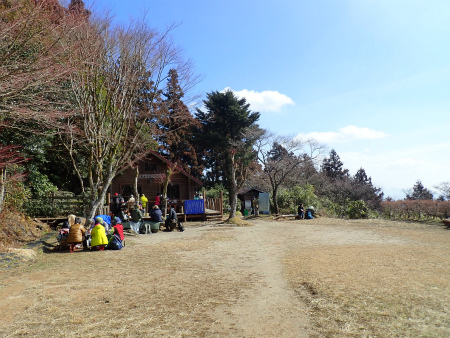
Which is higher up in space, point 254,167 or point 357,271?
point 254,167

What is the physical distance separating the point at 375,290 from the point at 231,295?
7.90 feet

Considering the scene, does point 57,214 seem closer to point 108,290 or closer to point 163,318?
point 108,290

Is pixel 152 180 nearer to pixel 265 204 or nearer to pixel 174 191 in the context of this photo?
pixel 174 191

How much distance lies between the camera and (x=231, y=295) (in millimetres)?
5586

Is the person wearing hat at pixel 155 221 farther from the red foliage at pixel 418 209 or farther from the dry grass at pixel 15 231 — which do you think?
the red foliage at pixel 418 209

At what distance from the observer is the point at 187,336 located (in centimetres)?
394

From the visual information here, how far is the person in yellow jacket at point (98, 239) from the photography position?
34.1 ft

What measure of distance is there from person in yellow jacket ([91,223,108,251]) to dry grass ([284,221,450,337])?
5.76m

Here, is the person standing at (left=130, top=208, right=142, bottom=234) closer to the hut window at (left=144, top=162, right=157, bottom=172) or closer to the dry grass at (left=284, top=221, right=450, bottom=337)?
the dry grass at (left=284, top=221, right=450, bottom=337)

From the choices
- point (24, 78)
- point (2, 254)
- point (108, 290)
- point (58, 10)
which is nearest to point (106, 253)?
point (2, 254)

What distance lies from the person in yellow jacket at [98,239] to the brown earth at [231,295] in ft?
2.73

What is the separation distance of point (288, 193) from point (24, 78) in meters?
27.1

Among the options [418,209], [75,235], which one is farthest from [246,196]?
[75,235]

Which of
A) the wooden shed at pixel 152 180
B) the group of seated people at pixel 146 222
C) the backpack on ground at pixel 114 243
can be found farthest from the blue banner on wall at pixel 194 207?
the backpack on ground at pixel 114 243
